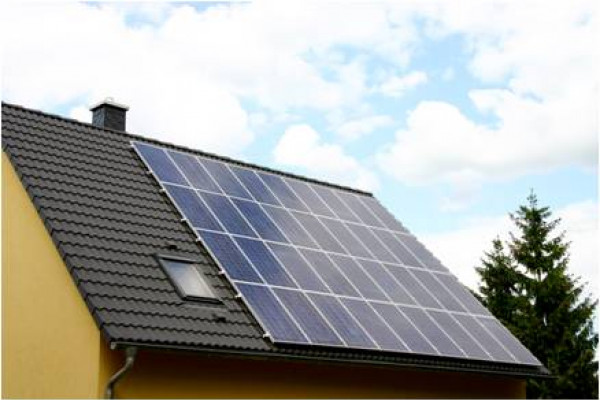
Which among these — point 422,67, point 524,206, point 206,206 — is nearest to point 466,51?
point 422,67

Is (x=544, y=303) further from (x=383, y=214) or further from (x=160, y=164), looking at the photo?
(x=160, y=164)

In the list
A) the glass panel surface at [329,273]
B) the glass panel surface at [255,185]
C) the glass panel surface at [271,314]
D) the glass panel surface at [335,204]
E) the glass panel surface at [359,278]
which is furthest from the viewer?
the glass panel surface at [335,204]

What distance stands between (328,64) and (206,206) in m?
3.03

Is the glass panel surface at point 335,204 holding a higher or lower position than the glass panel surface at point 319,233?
higher

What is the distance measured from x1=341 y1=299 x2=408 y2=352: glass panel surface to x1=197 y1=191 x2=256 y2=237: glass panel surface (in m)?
1.91

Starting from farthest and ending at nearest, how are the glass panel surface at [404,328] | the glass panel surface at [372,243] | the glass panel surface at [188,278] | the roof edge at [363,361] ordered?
1. the glass panel surface at [372,243]
2. the glass panel surface at [404,328]
3. the glass panel surface at [188,278]
4. the roof edge at [363,361]

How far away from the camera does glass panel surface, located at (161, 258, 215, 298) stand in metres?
11.7

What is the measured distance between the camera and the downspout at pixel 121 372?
9859 mm

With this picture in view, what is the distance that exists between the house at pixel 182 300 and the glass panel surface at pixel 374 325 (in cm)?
3

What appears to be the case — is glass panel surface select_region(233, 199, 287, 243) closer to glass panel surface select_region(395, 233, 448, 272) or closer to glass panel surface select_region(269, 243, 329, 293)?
glass panel surface select_region(269, 243, 329, 293)

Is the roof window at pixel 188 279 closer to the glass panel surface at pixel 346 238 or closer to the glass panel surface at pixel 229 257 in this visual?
→ the glass panel surface at pixel 229 257

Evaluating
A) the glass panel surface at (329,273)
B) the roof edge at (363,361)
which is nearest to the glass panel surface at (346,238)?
the glass panel surface at (329,273)

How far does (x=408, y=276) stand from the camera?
50.2 ft

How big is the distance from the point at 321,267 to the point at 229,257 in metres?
1.83
